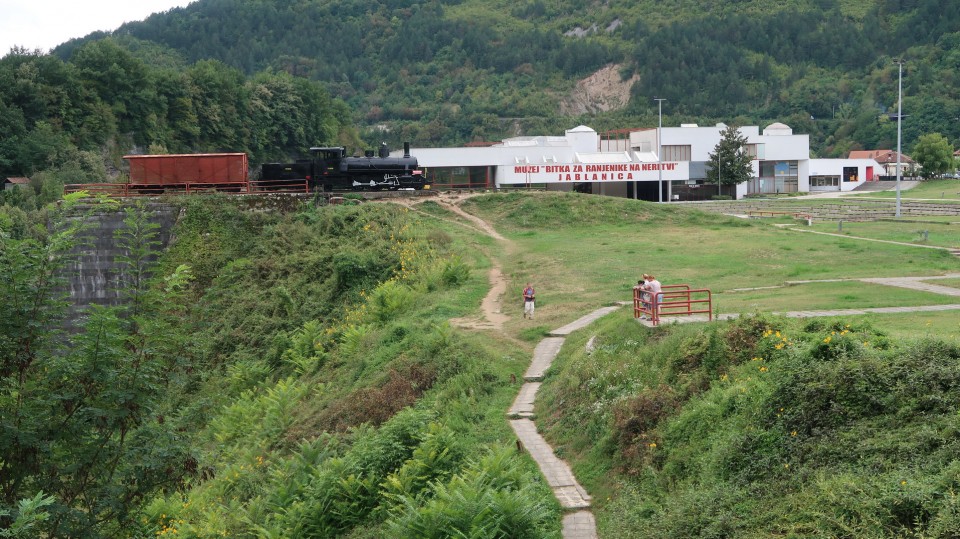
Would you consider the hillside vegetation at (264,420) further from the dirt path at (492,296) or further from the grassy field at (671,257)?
the grassy field at (671,257)

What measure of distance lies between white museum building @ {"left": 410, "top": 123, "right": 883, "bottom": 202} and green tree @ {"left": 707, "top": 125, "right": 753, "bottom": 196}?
2.18 ft

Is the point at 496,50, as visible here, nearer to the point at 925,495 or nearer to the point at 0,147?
the point at 0,147

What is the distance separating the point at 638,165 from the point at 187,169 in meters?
35.4

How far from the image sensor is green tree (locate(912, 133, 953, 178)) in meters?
95.6

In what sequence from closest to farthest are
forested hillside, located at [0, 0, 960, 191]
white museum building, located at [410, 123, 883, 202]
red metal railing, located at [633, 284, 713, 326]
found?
red metal railing, located at [633, 284, 713, 326]
white museum building, located at [410, 123, 883, 202]
forested hillside, located at [0, 0, 960, 191]

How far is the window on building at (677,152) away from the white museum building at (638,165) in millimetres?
86

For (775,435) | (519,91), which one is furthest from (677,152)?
(519,91)

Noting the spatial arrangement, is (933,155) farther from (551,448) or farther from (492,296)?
(551,448)

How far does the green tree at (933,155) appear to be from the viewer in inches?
3765

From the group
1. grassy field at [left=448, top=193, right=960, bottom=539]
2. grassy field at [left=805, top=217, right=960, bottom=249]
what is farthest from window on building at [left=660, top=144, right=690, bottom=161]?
grassy field at [left=448, top=193, right=960, bottom=539]

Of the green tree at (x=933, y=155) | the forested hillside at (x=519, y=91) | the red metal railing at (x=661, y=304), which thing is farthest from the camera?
the green tree at (x=933, y=155)

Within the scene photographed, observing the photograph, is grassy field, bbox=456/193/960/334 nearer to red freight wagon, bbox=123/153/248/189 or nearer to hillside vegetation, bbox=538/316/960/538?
hillside vegetation, bbox=538/316/960/538

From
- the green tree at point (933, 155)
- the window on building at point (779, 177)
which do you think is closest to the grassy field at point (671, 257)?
the window on building at point (779, 177)

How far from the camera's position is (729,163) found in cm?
7975
